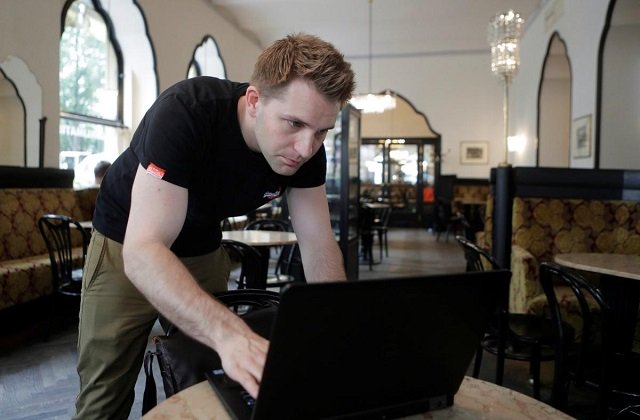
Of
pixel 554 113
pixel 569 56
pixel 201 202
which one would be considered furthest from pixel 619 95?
pixel 201 202

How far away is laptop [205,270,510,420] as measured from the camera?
24.8 inches

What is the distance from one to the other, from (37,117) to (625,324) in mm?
5096

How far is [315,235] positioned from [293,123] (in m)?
0.42

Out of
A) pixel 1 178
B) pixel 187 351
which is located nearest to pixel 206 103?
pixel 187 351

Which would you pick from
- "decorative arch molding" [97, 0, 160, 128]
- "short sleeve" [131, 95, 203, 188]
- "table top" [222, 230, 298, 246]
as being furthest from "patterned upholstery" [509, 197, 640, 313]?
"decorative arch molding" [97, 0, 160, 128]

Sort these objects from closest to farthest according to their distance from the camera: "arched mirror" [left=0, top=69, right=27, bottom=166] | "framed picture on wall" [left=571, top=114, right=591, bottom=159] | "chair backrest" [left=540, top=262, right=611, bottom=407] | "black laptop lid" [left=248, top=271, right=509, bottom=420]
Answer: "black laptop lid" [left=248, top=271, right=509, bottom=420]
"chair backrest" [left=540, top=262, right=611, bottom=407]
"arched mirror" [left=0, top=69, right=27, bottom=166]
"framed picture on wall" [left=571, top=114, right=591, bottom=159]

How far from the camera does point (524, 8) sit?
339 inches

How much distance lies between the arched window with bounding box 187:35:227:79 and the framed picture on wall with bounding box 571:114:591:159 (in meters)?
5.49

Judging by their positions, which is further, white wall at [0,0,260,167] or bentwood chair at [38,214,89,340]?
white wall at [0,0,260,167]

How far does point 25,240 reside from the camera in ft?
14.4

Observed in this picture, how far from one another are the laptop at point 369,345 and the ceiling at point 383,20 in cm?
826

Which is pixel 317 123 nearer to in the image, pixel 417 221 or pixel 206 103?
pixel 206 103

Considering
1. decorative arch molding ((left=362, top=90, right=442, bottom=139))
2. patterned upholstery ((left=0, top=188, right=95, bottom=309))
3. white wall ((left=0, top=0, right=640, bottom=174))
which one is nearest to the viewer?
patterned upholstery ((left=0, top=188, right=95, bottom=309))

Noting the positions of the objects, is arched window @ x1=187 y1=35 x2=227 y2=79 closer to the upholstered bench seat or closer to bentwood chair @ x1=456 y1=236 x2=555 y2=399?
the upholstered bench seat
